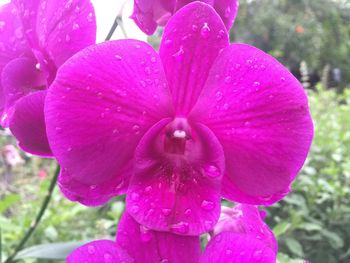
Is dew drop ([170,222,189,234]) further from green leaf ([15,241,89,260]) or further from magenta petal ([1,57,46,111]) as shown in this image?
green leaf ([15,241,89,260])

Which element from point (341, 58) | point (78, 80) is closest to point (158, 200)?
point (78, 80)

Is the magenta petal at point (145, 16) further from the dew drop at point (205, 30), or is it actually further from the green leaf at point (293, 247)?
the green leaf at point (293, 247)

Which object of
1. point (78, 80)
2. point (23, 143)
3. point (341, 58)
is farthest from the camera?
point (341, 58)

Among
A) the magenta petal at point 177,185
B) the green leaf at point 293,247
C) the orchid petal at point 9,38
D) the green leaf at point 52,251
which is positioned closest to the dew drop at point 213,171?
the magenta petal at point 177,185

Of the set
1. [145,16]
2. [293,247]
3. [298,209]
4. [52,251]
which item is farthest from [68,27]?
[298,209]

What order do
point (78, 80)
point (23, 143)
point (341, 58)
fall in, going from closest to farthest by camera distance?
1. point (78, 80)
2. point (23, 143)
3. point (341, 58)

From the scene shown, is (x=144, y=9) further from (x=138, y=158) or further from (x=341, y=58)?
(x=341, y=58)

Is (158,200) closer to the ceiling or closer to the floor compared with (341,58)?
closer to the ceiling
